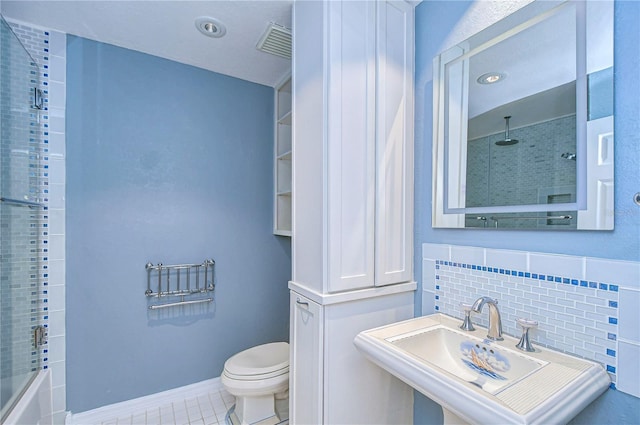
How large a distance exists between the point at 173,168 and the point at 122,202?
1.25ft

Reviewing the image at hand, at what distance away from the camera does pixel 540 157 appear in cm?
103

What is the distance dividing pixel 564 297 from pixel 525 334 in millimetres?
178

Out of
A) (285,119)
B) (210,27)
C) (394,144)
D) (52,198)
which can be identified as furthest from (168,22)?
(394,144)

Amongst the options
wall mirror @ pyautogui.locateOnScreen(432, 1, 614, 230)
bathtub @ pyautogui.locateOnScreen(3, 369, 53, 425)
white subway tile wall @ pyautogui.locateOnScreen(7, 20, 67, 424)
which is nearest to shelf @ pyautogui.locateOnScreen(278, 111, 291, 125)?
wall mirror @ pyautogui.locateOnScreen(432, 1, 614, 230)

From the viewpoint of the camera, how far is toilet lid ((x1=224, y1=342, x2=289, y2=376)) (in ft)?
5.57

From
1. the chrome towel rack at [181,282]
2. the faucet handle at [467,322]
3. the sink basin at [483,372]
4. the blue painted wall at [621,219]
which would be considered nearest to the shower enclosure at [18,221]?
the chrome towel rack at [181,282]

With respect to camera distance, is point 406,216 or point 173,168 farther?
point 173,168

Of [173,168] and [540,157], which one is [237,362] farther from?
[540,157]

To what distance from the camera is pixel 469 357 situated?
42.5 inches

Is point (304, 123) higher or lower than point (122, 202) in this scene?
higher

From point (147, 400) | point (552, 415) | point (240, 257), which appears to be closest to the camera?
point (552, 415)

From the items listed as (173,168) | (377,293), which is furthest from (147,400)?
(377,293)

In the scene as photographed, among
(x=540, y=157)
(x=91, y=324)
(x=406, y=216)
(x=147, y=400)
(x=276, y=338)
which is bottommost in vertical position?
(x=147, y=400)

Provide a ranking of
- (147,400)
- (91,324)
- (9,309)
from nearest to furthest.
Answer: (9,309)
(91,324)
(147,400)
